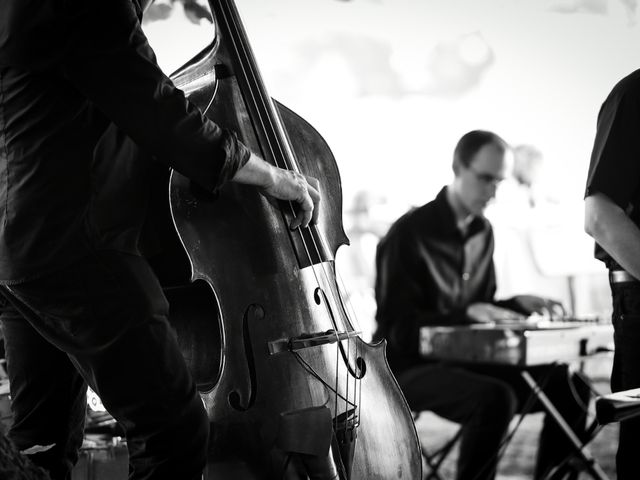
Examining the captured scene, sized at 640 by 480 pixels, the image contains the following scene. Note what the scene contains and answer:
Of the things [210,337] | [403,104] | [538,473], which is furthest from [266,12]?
[538,473]

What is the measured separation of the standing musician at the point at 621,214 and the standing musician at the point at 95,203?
978mm

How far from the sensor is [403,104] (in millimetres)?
2818

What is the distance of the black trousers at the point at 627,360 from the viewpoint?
64.2 inches

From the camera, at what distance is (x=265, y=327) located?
1.35 metres

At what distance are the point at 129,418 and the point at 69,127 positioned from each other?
1.45 feet

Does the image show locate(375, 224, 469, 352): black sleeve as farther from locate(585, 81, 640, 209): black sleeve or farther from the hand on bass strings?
the hand on bass strings

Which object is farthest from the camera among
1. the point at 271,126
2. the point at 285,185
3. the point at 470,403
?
the point at 470,403

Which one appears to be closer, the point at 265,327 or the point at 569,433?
the point at 265,327

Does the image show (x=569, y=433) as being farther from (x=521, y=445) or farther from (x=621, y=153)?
(x=621, y=153)

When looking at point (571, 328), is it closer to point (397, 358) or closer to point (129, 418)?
point (397, 358)

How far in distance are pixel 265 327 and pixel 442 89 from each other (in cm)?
175

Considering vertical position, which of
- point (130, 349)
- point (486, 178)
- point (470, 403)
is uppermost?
point (486, 178)


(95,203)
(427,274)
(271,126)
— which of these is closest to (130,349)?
(95,203)

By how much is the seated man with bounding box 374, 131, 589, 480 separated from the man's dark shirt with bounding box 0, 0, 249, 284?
1.56 metres
